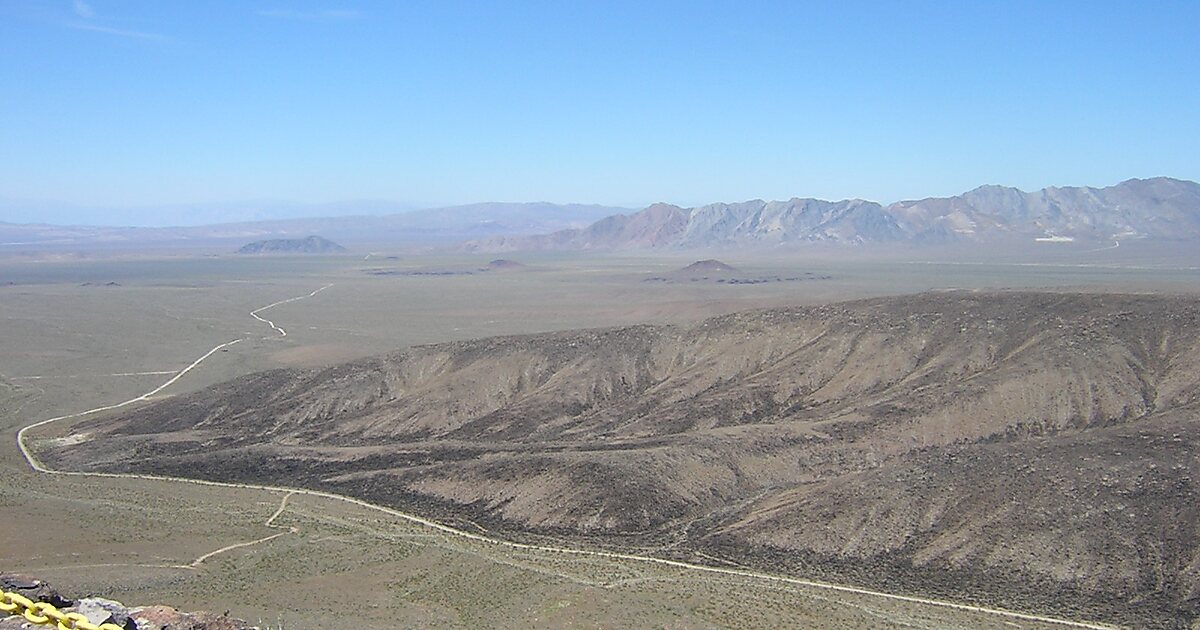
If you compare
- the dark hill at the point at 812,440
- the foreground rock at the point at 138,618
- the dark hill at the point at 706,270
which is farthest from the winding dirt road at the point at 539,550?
the dark hill at the point at 706,270

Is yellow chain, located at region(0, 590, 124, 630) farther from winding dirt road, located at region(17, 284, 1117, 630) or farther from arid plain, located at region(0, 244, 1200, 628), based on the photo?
winding dirt road, located at region(17, 284, 1117, 630)

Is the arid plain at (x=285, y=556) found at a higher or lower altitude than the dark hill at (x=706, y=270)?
lower

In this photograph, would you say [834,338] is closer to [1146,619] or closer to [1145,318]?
[1145,318]

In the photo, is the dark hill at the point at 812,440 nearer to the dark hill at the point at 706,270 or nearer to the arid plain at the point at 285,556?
the arid plain at the point at 285,556

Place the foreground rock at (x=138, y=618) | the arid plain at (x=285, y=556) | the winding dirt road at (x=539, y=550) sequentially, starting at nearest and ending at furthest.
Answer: the foreground rock at (x=138, y=618) < the arid plain at (x=285, y=556) < the winding dirt road at (x=539, y=550)

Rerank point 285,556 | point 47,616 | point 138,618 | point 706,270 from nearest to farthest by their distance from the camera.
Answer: point 47,616 → point 138,618 → point 285,556 → point 706,270

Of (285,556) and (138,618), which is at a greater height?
(138,618)

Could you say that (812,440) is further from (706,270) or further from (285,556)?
(706,270)

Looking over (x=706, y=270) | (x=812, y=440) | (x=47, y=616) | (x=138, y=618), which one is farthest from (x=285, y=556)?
(x=706, y=270)

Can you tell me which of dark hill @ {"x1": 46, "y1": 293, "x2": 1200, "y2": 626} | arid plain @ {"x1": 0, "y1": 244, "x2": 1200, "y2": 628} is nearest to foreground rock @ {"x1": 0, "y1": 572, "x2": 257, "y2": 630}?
arid plain @ {"x1": 0, "y1": 244, "x2": 1200, "y2": 628}
